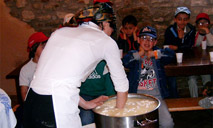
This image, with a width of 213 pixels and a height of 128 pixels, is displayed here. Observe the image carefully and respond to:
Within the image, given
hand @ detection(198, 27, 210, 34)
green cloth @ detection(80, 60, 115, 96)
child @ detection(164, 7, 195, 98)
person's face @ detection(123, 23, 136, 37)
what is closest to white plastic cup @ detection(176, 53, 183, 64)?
child @ detection(164, 7, 195, 98)

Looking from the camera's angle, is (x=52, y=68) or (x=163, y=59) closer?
(x=52, y=68)

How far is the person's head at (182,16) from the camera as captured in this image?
4387mm

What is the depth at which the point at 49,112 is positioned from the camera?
5.91ft

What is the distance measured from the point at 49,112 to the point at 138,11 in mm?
3875

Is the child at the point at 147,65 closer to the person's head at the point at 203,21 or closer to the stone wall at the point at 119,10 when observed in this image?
the person's head at the point at 203,21

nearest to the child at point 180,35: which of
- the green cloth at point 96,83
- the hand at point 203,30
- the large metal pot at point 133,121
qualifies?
the hand at point 203,30

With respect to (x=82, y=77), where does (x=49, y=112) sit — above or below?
below

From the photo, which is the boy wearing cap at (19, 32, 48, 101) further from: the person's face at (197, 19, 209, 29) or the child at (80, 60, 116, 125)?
the person's face at (197, 19, 209, 29)

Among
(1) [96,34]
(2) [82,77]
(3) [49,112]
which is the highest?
(1) [96,34]

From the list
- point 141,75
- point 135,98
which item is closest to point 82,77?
point 135,98

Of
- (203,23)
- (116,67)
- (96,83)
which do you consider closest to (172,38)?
(203,23)

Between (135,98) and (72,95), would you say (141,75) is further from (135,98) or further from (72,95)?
(72,95)

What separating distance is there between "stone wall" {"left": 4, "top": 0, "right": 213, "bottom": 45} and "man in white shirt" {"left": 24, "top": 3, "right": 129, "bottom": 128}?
348cm

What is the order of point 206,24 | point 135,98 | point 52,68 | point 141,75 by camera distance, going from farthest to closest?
point 206,24
point 141,75
point 135,98
point 52,68
